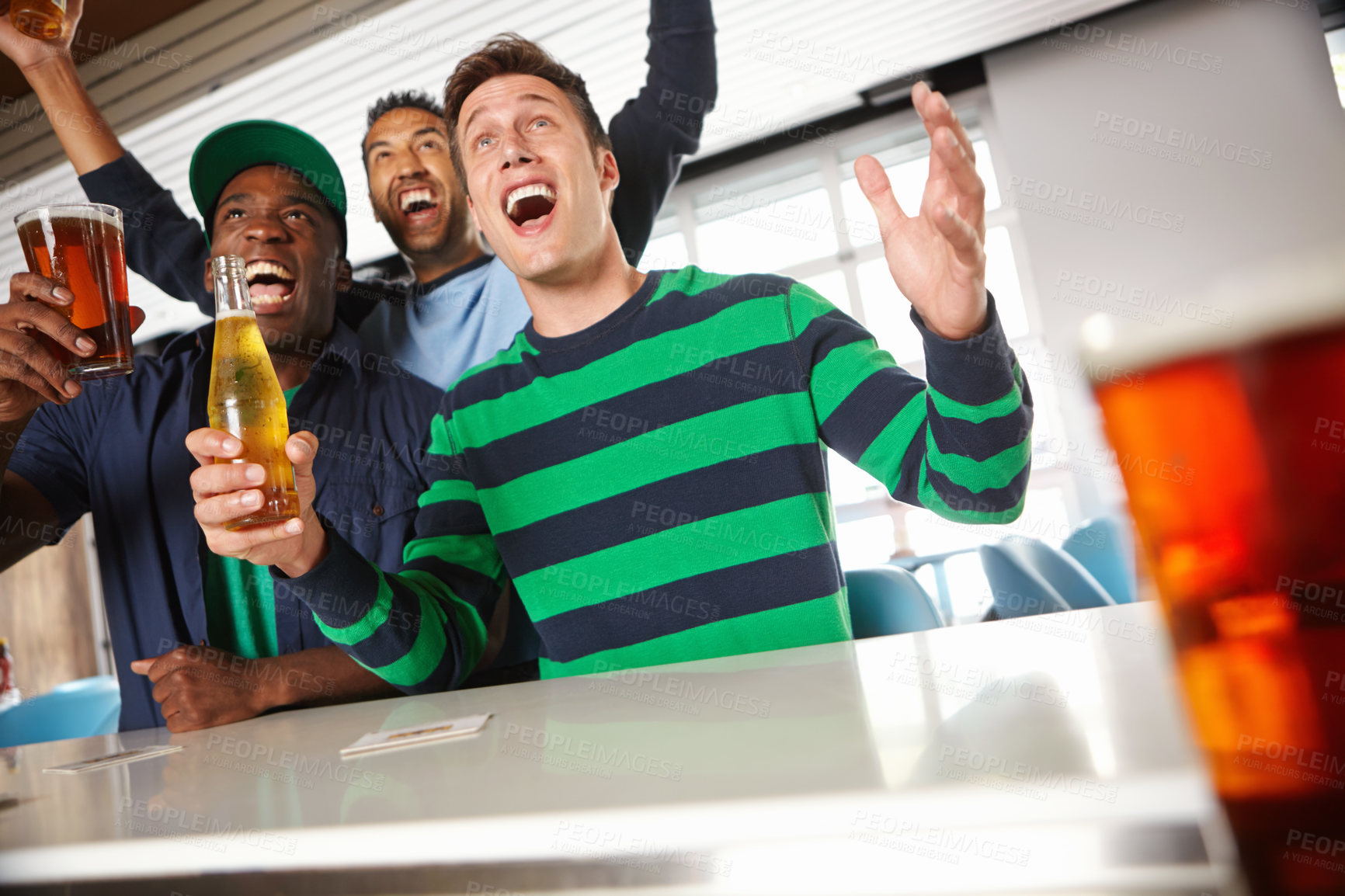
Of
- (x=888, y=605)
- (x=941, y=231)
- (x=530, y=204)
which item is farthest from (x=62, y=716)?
(x=941, y=231)

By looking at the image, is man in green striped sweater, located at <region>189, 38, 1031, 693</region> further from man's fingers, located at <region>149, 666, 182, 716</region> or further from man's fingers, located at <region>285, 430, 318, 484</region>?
man's fingers, located at <region>149, 666, 182, 716</region>

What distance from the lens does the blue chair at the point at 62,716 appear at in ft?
10.0

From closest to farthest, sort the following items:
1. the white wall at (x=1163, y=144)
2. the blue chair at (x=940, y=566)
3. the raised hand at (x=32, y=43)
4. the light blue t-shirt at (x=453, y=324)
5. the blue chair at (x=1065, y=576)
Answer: the raised hand at (x=32, y=43), the light blue t-shirt at (x=453, y=324), the blue chair at (x=1065, y=576), the white wall at (x=1163, y=144), the blue chair at (x=940, y=566)

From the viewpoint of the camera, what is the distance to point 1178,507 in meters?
0.21

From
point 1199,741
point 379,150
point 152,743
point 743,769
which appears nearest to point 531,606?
point 152,743

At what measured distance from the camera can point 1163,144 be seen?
4914mm

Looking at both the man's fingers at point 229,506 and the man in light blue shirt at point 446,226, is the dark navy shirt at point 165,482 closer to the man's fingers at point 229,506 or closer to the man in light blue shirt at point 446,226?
the man in light blue shirt at point 446,226

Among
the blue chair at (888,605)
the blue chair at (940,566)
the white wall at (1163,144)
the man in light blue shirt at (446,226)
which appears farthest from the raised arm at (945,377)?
the blue chair at (940,566)

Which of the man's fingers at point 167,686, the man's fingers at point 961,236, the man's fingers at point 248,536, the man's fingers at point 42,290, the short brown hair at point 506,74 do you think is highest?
the short brown hair at point 506,74

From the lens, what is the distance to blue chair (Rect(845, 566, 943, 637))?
1521 millimetres

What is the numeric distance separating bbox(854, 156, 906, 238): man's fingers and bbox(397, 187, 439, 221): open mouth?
1.58 metres

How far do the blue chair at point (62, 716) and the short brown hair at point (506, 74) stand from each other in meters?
2.61

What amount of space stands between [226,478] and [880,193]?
0.74m

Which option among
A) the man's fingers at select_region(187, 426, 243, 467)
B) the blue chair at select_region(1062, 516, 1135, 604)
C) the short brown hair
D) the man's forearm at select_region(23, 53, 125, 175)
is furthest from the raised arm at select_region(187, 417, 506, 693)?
the blue chair at select_region(1062, 516, 1135, 604)
